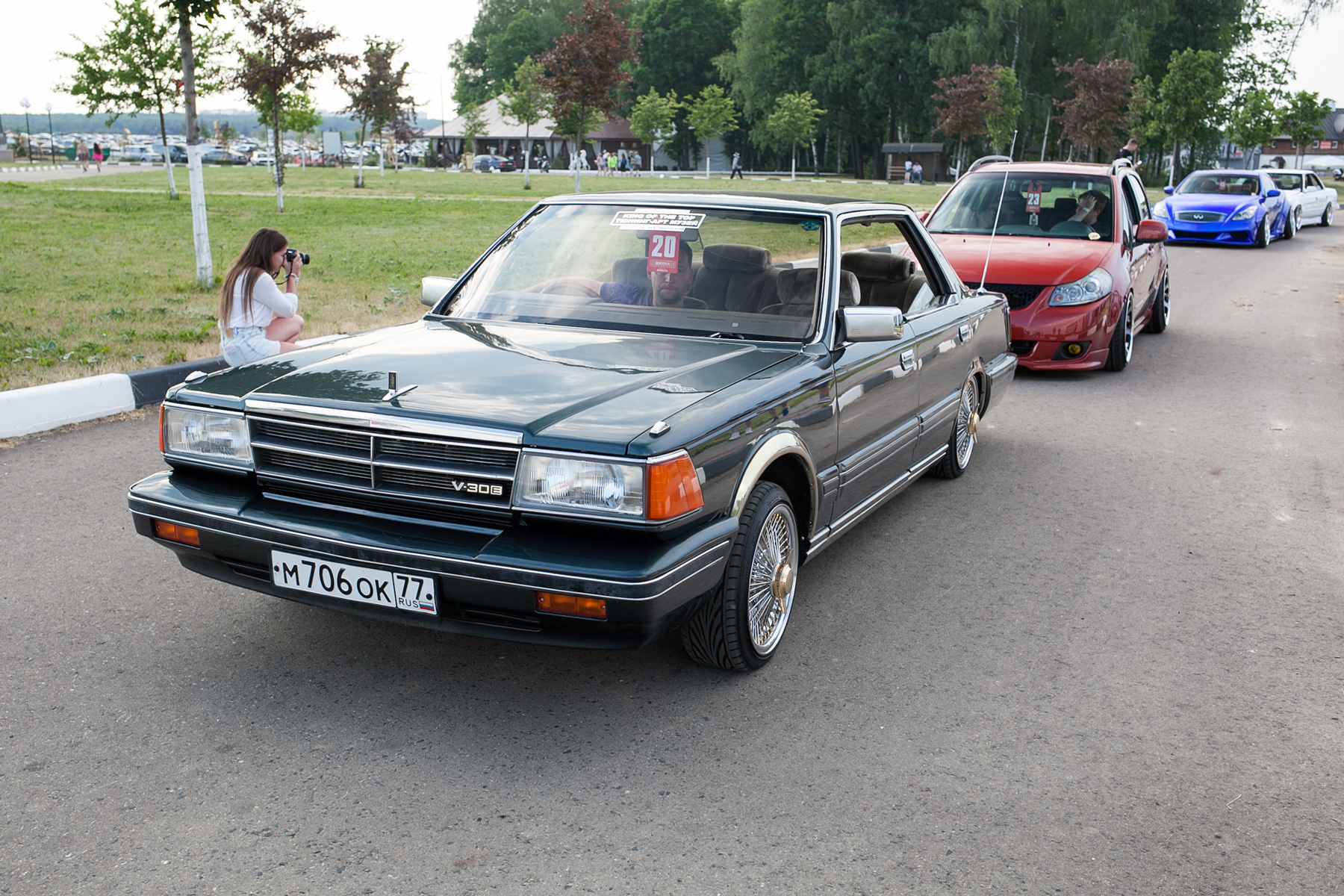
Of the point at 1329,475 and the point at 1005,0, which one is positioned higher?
the point at 1005,0

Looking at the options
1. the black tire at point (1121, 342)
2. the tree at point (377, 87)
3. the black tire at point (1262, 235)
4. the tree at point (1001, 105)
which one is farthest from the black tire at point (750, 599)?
the tree at point (1001, 105)

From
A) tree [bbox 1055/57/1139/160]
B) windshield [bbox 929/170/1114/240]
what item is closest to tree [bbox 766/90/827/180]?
tree [bbox 1055/57/1139/160]

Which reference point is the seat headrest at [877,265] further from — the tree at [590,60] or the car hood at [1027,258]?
the tree at [590,60]

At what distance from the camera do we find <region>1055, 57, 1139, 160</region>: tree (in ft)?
143

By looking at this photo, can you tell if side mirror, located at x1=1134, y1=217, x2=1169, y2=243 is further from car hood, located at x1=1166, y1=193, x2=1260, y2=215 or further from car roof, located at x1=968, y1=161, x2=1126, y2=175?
car hood, located at x1=1166, y1=193, x2=1260, y2=215

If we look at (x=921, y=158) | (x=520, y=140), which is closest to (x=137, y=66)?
(x=921, y=158)

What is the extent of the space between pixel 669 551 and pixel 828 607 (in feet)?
4.74

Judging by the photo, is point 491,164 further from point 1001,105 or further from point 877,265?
point 877,265

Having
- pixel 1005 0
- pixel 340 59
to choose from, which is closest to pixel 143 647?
pixel 340 59

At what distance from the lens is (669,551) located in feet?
9.84

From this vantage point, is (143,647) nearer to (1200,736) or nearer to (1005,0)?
(1200,736)

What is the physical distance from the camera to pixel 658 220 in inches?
175

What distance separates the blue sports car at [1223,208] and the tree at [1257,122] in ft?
88.9

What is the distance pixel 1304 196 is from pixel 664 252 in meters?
28.5
